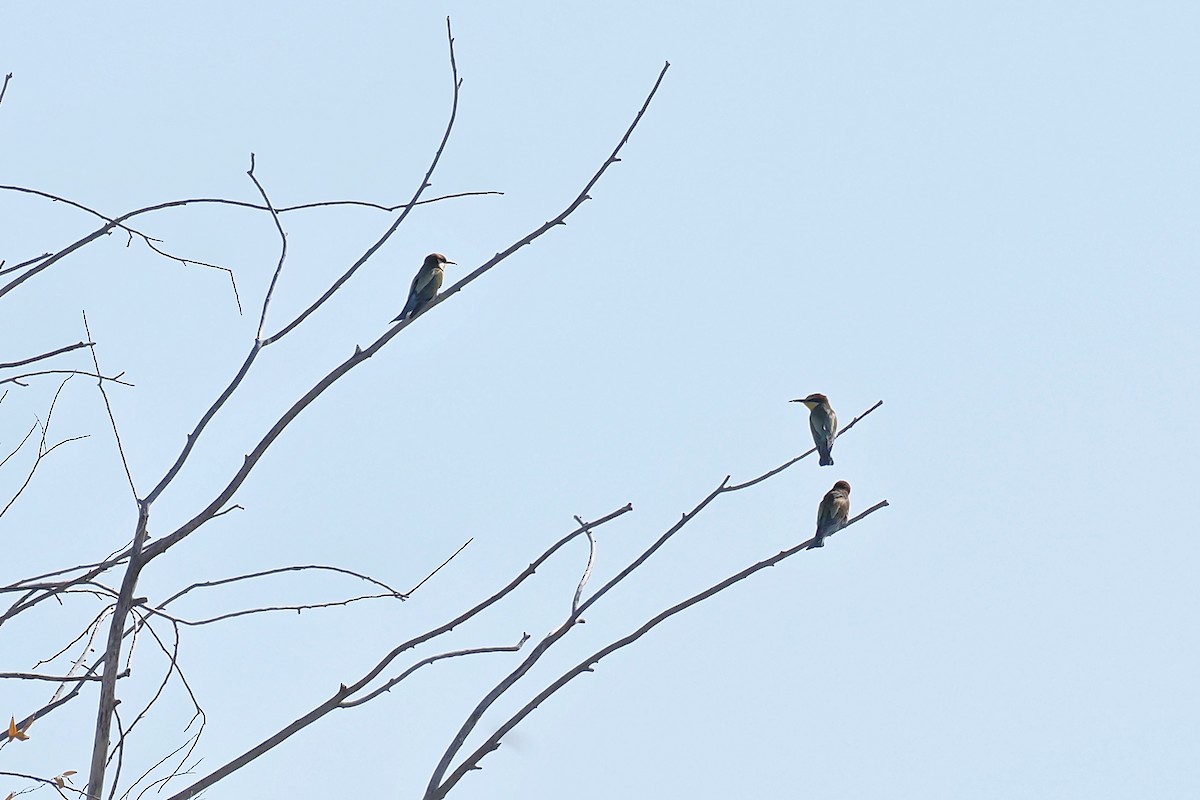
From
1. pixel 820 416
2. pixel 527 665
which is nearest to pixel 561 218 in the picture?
pixel 527 665

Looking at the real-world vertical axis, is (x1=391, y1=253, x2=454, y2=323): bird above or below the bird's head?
above

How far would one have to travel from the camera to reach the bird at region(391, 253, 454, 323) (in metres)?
11.7

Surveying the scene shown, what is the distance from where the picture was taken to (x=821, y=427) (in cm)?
1163

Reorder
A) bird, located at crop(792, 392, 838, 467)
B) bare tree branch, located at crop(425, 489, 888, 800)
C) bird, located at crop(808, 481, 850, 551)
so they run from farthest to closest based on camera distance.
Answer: bird, located at crop(792, 392, 838, 467)
bird, located at crop(808, 481, 850, 551)
bare tree branch, located at crop(425, 489, 888, 800)

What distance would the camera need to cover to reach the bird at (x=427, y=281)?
11688 millimetres

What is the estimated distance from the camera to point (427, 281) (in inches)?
463

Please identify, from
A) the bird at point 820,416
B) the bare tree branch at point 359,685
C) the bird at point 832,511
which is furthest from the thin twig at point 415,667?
the bird at point 820,416

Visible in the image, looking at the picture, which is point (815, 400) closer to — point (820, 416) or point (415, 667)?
point (820, 416)

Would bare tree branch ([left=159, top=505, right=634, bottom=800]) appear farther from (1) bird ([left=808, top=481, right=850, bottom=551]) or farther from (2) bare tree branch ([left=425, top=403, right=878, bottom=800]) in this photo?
(1) bird ([left=808, top=481, right=850, bottom=551])

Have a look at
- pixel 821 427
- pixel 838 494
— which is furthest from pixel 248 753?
pixel 821 427

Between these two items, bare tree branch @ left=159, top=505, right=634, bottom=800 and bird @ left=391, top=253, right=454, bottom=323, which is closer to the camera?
bare tree branch @ left=159, top=505, right=634, bottom=800

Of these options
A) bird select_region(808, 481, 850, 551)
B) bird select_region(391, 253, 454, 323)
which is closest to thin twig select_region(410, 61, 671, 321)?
bird select_region(808, 481, 850, 551)

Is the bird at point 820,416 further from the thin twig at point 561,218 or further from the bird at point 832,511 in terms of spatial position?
the thin twig at point 561,218

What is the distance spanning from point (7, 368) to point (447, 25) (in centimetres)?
120
